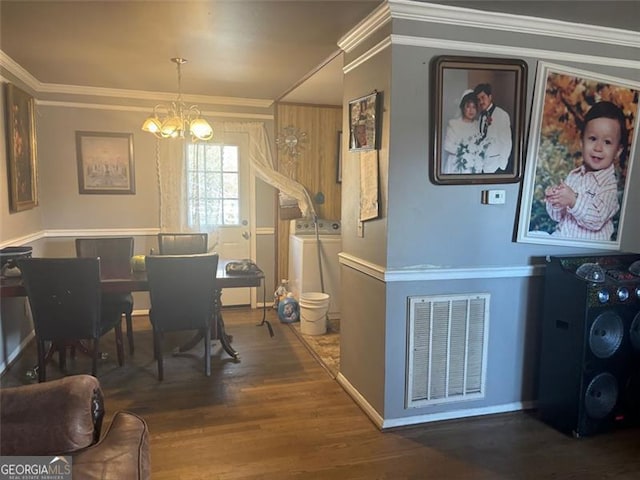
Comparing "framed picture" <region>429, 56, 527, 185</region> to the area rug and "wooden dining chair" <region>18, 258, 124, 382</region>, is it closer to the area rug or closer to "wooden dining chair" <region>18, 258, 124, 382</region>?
the area rug

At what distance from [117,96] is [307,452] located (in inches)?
154

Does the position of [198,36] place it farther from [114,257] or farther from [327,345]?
[327,345]

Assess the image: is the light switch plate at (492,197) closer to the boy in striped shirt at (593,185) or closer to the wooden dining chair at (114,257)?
the boy in striped shirt at (593,185)

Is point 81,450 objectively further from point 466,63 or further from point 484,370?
point 466,63

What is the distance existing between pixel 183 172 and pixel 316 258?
66.0 inches

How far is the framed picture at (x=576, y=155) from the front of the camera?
8.73ft

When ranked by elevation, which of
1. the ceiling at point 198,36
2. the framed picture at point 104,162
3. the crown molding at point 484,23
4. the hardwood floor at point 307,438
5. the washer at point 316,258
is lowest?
the hardwood floor at point 307,438

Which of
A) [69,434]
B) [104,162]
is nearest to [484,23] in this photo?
[69,434]

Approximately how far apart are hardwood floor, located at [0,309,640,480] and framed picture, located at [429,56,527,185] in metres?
1.44

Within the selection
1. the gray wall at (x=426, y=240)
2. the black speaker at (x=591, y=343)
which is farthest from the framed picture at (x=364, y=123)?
the black speaker at (x=591, y=343)

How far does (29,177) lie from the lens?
4.04 m

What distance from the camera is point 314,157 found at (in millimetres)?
5270

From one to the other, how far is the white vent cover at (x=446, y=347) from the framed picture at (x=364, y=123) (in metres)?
0.93

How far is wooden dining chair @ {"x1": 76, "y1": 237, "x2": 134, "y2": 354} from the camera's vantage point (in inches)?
145
